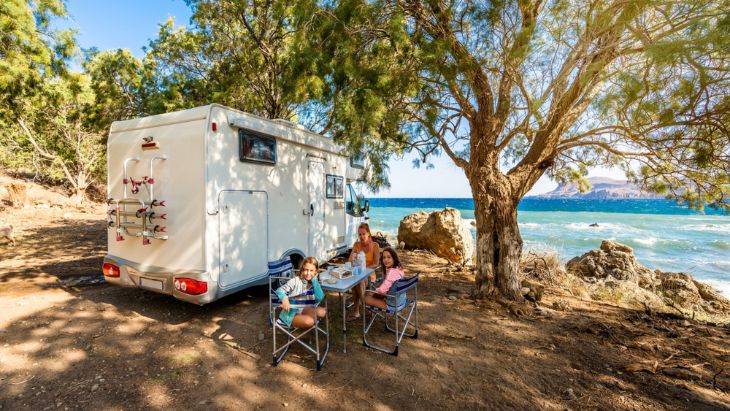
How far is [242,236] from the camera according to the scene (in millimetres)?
4605

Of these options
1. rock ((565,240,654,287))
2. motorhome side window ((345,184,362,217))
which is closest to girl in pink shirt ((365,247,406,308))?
motorhome side window ((345,184,362,217))

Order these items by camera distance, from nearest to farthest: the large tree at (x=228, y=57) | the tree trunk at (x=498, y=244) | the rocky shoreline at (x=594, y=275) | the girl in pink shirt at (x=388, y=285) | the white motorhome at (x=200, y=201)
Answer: the girl in pink shirt at (x=388, y=285) → the white motorhome at (x=200, y=201) → the tree trunk at (x=498, y=244) → the rocky shoreline at (x=594, y=275) → the large tree at (x=228, y=57)

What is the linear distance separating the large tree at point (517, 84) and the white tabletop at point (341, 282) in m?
1.83

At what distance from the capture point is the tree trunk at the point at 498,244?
5.51 meters

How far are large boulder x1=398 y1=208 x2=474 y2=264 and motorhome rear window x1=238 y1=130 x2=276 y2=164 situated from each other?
626 centimetres

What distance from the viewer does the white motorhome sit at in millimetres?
4191

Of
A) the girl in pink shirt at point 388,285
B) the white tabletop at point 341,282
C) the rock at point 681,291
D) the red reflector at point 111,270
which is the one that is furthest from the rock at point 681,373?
the red reflector at point 111,270

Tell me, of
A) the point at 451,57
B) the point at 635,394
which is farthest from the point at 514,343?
the point at 451,57

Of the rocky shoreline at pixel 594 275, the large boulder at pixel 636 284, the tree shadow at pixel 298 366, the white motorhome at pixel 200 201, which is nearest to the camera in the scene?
the tree shadow at pixel 298 366

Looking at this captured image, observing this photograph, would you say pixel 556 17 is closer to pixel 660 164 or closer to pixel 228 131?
pixel 660 164

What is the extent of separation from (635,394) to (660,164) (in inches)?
159

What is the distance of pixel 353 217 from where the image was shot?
7742 millimetres

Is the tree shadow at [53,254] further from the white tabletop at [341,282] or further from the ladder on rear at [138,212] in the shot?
the white tabletop at [341,282]

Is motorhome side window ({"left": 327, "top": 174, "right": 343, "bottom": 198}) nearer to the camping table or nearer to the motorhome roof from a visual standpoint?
the motorhome roof
